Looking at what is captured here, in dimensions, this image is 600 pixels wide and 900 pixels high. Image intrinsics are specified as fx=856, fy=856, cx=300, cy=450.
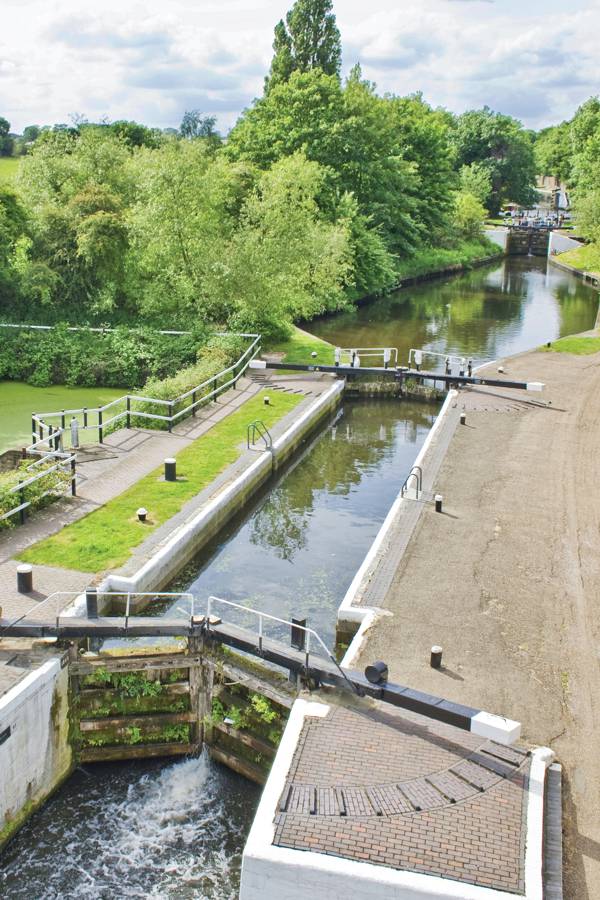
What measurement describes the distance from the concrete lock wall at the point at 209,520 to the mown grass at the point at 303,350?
23.1 ft

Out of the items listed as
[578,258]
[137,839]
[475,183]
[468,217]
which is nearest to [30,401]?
[137,839]

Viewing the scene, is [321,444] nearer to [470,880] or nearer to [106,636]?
[106,636]

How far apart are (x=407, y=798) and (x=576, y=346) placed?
3393 centimetres

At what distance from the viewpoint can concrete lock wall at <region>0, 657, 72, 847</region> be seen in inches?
463

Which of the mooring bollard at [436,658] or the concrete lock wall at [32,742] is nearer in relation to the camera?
the concrete lock wall at [32,742]

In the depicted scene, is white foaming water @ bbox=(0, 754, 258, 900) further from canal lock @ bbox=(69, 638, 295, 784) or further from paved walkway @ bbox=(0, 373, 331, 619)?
paved walkway @ bbox=(0, 373, 331, 619)

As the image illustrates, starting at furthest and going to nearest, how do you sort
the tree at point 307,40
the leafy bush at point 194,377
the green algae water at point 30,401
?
the tree at point 307,40 < the green algae water at point 30,401 < the leafy bush at point 194,377

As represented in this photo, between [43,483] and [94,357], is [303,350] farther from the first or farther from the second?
[43,483]

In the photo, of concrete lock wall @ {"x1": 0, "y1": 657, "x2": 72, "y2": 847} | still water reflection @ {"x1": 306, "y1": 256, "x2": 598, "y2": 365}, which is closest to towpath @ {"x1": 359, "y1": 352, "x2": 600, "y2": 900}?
concrete lock wall @ {"x1": 0, "y1": 657, "x2": 72, "y2": 847}

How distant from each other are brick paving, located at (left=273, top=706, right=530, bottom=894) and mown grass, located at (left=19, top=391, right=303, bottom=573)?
6.83 metres

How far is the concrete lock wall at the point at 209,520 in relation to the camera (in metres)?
16.8

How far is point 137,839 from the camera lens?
1217 cm

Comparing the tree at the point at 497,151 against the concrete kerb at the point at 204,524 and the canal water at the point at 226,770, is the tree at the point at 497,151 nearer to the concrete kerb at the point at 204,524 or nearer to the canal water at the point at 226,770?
the canal water at the point at 226,770

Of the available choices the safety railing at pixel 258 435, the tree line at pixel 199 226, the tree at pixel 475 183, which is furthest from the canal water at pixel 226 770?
the tree at pixel 475 183
